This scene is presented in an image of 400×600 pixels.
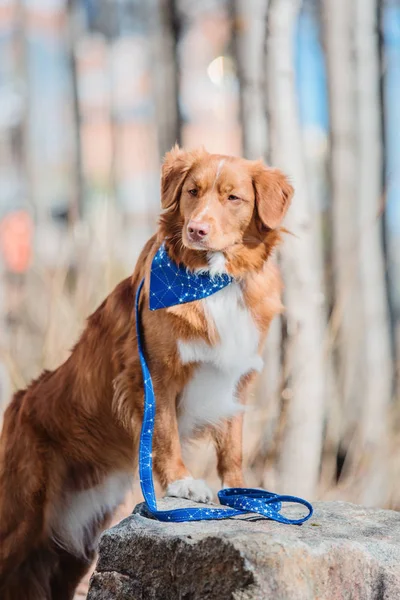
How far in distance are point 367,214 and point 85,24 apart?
10615mm

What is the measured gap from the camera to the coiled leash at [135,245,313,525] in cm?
264

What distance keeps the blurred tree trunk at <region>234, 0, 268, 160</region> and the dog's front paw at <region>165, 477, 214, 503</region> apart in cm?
279

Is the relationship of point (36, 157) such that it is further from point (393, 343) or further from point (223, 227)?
point (223, 227)

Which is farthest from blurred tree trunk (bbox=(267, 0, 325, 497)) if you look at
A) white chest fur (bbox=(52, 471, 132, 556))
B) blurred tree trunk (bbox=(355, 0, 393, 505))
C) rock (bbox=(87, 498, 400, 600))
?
rock (bbox=(87, 498, 400, 600))

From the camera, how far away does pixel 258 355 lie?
318cm

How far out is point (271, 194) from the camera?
10.2 feet

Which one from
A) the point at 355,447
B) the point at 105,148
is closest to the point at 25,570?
the point at 355,447

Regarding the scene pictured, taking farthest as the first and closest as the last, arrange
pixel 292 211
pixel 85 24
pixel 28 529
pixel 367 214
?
pixel 85 24 → pixel 367 214 → pixel 292 211 → pixel 28 529

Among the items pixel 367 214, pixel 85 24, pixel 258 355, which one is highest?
pixel 85 24

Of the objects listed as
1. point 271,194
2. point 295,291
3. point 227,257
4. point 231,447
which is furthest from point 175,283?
point 295,291

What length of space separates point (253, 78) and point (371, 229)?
1821mm

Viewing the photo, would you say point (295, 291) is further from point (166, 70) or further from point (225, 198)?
point (166, 70)

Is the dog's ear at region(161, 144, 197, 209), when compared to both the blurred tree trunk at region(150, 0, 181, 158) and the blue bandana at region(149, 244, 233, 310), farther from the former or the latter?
the blurred tree trunk at region(150, 0, 181, 158)

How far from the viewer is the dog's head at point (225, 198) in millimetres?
3029
